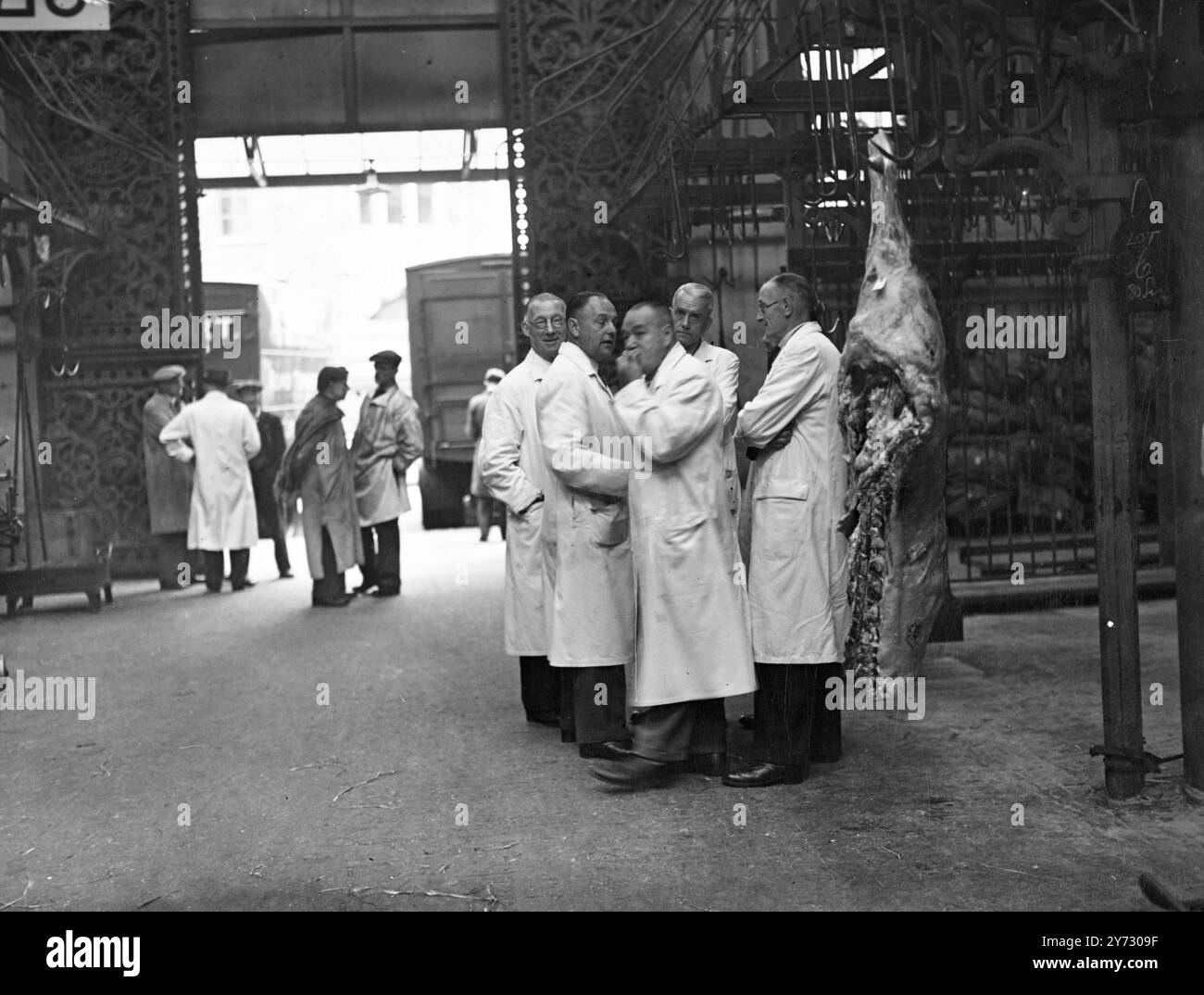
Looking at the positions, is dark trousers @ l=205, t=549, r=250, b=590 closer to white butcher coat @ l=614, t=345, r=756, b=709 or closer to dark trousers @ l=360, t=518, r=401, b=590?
dark trousers @ l=360, t=518, r=401, b=590

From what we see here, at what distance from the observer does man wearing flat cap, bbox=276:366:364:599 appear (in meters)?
12.6

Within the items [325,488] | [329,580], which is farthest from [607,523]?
[325,488]

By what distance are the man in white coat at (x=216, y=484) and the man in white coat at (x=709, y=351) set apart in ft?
25.5

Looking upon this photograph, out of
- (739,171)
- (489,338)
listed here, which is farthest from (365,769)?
(489,338)

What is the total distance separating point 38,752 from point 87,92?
29.4ft

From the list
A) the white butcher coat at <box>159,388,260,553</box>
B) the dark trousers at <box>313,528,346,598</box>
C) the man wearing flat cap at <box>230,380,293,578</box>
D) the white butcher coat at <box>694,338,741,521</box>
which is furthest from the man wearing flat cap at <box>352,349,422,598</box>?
the white butcher coat at <box>694,338,741,521</box>

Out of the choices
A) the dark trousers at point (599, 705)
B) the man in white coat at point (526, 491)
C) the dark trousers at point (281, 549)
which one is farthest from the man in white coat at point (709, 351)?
the dark trousers at point (281, 549)

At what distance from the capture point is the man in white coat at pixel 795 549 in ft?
19.6

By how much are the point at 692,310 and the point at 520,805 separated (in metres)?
2.52

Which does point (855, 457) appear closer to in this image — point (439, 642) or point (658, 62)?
point (439, 642)

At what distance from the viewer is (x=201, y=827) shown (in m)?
5.79

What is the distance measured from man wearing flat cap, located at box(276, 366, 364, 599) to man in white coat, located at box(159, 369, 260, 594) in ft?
4.81
